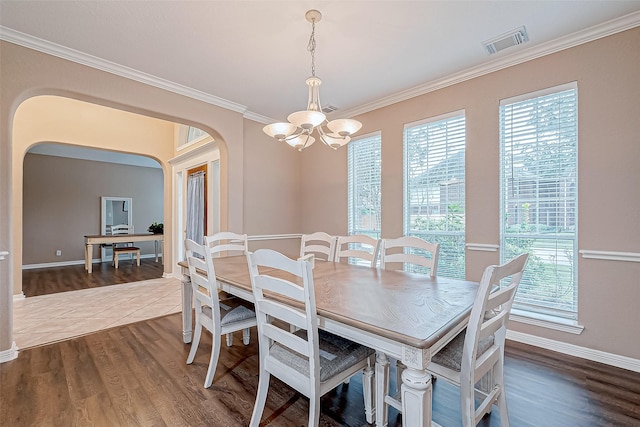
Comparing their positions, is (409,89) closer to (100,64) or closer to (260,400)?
(100,64)

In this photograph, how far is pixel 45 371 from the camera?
2.24 m

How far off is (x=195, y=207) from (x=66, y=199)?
16.0 ft

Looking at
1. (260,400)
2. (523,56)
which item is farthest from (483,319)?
(523,56)

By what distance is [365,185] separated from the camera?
4.05m

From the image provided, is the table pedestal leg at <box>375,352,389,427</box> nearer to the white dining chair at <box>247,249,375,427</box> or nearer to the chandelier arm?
the white dining chair at <box>247,249,375,427</box>

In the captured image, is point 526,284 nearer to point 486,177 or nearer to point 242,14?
point 486,177

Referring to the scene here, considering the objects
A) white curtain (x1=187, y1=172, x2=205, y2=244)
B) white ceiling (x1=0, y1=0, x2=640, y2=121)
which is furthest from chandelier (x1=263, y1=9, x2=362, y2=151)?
white curtain (x1=187, y1=172, x2=205, y2=244)

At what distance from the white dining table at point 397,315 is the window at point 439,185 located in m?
1.31

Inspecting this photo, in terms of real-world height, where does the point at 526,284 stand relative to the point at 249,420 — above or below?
above

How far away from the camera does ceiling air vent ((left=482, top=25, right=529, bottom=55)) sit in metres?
2.37

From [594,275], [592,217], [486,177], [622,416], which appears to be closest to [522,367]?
[622,416]

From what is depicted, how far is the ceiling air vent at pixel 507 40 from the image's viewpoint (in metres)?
2.37

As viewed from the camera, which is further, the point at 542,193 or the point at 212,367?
the point at 542,193

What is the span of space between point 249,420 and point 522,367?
2127mm
